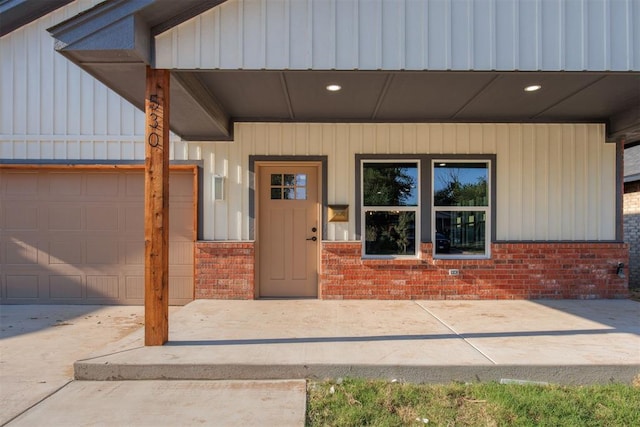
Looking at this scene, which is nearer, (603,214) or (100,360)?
(100,360)

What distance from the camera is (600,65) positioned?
12.8 feet

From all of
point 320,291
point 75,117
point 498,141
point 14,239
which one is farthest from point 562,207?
point 14,239

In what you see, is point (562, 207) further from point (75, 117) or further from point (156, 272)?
point (75, 117)

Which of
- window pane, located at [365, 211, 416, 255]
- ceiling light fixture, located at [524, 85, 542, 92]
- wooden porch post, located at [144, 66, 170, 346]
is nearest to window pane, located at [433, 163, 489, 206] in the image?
window pane, located at [365, 211, 416, 255]

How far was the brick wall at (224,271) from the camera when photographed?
636cm

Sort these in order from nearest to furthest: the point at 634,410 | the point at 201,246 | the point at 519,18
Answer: the point at 634,410 → the point at 519,18 → the point at 201,246

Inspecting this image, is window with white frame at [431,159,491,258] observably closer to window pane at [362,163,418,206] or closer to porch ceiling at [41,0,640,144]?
window pane at [362,163,418,206]

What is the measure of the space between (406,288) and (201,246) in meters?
3.46

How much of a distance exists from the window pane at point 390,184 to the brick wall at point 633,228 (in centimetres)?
581

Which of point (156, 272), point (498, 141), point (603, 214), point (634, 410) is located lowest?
point (634, 410)

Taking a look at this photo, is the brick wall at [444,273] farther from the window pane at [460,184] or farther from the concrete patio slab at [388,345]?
the window pane at [460,184]

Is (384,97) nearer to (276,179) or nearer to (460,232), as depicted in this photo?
(276,179)

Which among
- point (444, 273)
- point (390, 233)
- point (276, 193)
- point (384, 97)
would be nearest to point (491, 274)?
point (444, 273)

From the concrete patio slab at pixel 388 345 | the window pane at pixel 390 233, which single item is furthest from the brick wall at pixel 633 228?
the window pane at pixel 390 233
